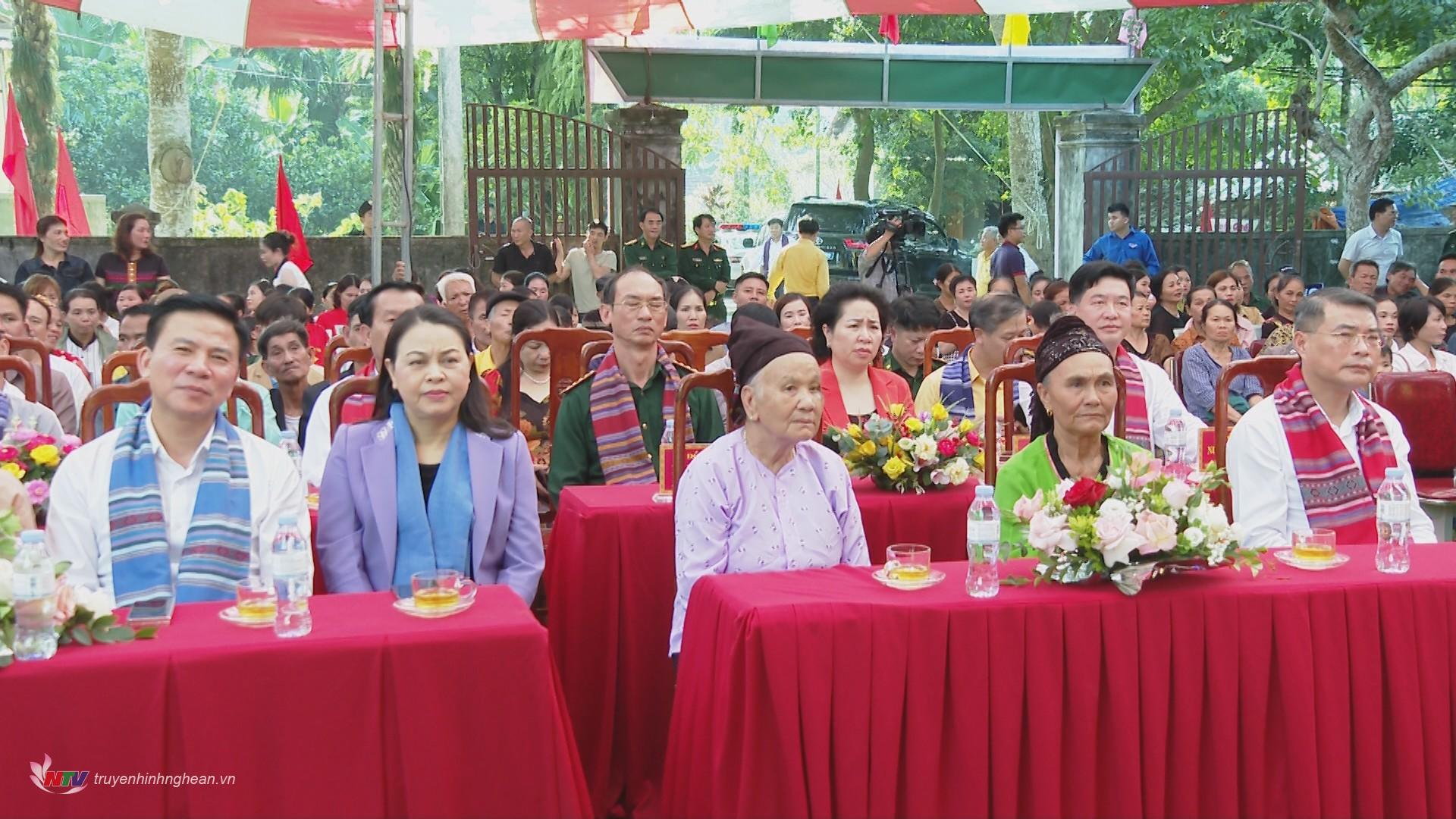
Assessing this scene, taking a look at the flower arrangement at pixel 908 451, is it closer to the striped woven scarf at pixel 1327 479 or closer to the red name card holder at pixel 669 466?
the red name card holder at pixel 669 466

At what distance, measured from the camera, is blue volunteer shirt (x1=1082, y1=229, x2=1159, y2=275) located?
12.4 meters

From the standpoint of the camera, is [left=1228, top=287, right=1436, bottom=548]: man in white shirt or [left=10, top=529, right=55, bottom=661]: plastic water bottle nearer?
[left=10, top=529, right=55, bottom=661]: plastic water bottle

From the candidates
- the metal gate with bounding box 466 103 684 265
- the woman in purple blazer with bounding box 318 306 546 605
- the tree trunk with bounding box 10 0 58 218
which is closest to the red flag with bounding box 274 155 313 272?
the metal gate with bounding box 466 103 684 265

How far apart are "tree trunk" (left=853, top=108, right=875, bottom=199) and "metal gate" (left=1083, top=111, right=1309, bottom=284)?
10.9 meters

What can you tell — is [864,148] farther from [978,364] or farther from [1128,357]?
[1128,357]

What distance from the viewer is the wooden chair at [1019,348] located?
5.18m

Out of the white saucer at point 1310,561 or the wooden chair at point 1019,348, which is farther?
the wooden chair at point 1019,348

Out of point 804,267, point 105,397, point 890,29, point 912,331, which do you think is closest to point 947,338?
point 912,331

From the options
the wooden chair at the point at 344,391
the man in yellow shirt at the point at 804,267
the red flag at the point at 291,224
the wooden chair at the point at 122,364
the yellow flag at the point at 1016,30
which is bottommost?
the wooden chair at the point at 344,391

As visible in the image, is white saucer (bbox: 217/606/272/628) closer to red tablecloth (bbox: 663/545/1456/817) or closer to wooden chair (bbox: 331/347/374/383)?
red tablecloth (bbox: 663/545/1456/817)

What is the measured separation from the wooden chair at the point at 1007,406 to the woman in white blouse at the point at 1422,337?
9.44ft

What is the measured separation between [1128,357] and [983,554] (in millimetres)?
2109

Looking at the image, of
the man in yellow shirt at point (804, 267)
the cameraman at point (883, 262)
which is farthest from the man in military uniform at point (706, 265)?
the cameraman at point (883, 262)

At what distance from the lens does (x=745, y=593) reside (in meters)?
3.03
